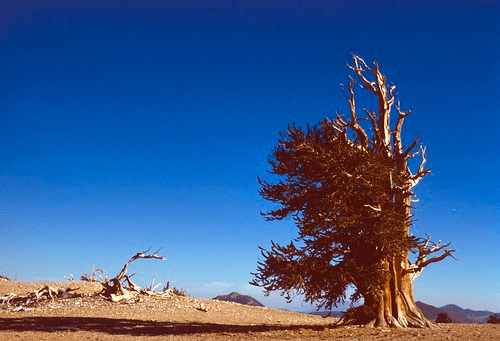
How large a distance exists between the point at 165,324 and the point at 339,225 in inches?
384

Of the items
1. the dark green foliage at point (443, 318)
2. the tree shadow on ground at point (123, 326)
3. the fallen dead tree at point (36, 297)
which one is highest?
the fallen dead tree at point (36, 297)

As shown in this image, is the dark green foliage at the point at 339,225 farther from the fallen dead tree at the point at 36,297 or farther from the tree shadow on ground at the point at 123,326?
the fallen dead tree at the point at 36,297

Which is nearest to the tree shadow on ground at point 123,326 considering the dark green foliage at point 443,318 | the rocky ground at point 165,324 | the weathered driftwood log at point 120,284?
the rocky ground at point 165,324

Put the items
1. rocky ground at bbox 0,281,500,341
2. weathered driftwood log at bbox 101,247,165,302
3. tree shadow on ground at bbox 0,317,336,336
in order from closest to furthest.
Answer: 1. rocky ground at bbox 0,281,500,341
2. tree shadow on ground at bbox 0,317,336,336
3. weathered driftwood log at bbox 101,247,165,302

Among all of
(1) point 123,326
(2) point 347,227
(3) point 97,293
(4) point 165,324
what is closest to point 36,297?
(3) point 97,293

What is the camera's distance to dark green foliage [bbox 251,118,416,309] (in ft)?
68.6

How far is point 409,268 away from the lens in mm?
23516

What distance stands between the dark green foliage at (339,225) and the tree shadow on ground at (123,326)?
93.5 inches

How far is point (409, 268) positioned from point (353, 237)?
150 inches

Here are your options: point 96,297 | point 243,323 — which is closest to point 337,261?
point 243,323

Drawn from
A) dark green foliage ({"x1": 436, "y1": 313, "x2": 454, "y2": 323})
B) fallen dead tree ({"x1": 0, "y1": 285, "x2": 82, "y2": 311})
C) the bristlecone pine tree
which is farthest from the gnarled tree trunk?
fallen dead tree ({"x1": 0, "y1": 285, "x2": 82, "y2": 311})

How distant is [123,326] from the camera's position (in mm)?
22688

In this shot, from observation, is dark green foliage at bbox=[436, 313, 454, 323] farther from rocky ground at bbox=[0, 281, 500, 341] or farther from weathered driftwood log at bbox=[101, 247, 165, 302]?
weathered driftwood log at bbox=[101, 247, 165, 302]

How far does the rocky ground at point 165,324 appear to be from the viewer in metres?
18.8
